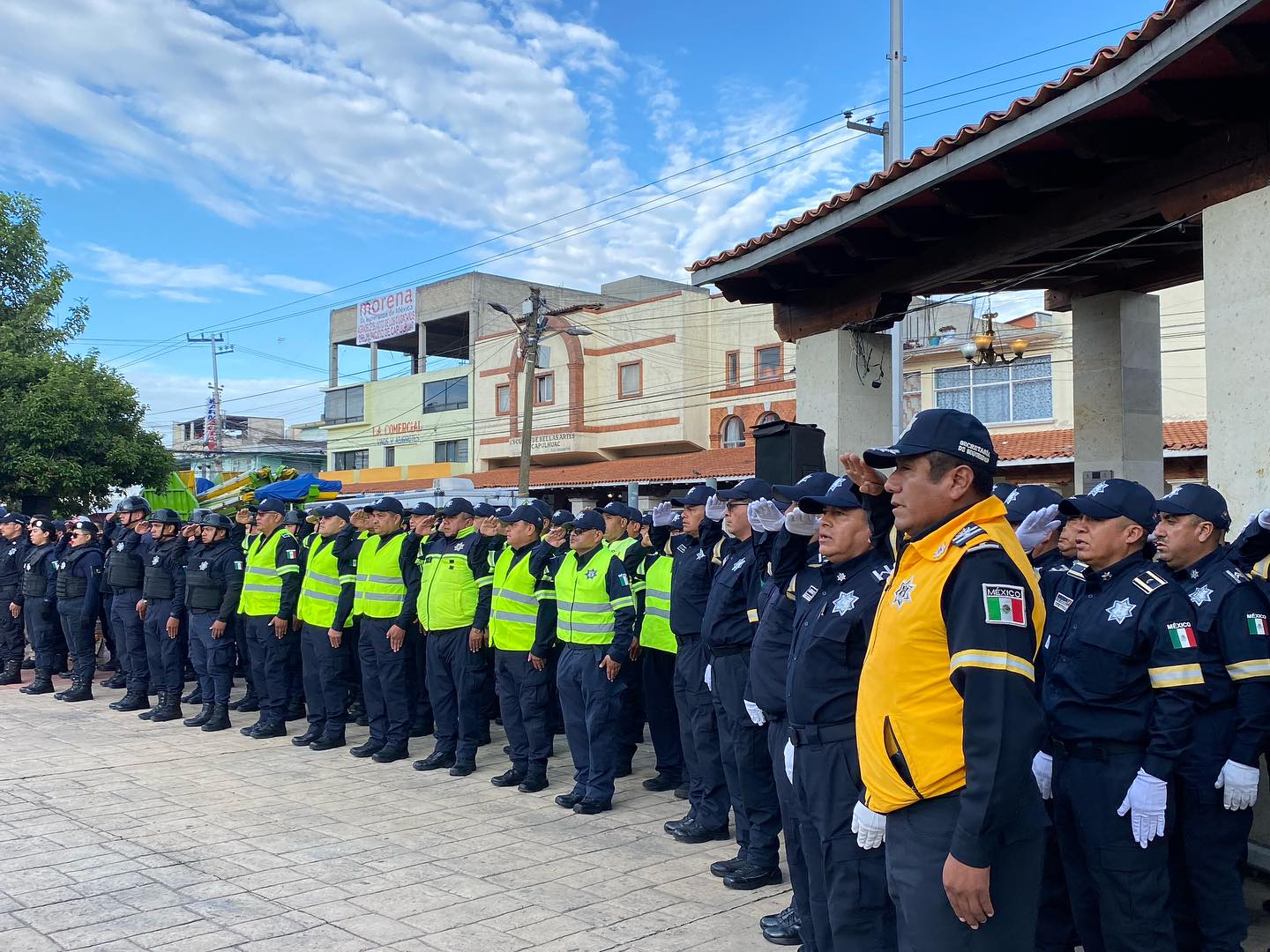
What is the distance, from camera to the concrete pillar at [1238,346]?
5391mm

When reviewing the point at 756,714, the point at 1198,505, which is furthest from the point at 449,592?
the point at 1198,505

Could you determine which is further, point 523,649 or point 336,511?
point 336,511

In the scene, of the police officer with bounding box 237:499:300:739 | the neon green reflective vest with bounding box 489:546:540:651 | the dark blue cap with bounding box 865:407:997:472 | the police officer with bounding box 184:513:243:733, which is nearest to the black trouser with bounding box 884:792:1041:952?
the dark blue cap with bounding box 865:407:997:472

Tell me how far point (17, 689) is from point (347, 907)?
966 cm

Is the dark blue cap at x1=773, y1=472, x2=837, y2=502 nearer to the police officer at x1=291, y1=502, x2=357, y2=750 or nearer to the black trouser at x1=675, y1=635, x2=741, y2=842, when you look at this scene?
the black trouser at x1=675, y1=635, x2=741, y2=842

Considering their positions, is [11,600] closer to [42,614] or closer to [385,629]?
[42,614]

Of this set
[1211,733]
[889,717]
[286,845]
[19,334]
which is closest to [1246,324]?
[1211,733]

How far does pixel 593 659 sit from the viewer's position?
7180mm

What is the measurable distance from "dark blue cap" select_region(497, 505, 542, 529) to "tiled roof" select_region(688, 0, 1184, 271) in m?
2.93

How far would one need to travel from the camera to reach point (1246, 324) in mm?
5504

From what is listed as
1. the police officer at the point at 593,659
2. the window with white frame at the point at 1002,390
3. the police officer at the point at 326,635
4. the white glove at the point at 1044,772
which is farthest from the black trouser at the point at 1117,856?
the window with white frame at the point at 1002,390

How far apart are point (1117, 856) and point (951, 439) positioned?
203 cm

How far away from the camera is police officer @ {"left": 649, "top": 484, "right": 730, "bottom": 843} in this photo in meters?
6.38

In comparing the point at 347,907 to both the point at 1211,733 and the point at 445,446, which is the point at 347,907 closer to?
the point at 1211,733
